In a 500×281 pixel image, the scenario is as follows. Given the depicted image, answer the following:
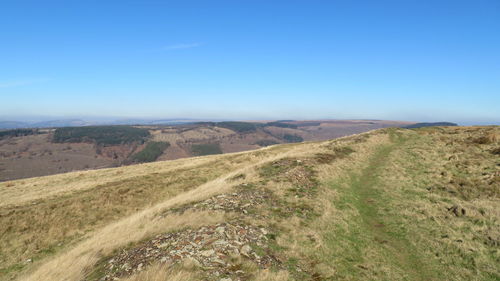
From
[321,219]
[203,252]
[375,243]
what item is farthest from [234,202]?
[375,243]

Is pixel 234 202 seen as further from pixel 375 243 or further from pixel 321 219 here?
pixel 375 243

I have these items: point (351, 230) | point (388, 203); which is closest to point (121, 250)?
point (351, 230)

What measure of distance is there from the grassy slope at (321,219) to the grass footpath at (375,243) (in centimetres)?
6

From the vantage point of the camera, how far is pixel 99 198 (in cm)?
2525

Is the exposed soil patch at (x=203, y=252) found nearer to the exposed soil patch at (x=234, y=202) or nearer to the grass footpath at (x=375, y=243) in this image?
the exposed soil patch at (x=234, y=202)

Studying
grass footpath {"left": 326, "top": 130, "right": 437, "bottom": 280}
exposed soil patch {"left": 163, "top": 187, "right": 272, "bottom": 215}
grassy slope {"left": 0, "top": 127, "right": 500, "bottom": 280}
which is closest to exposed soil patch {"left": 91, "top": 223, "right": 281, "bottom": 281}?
grassy slope {"left": 0, "top": 127, "right": 500, "bottom": 280}

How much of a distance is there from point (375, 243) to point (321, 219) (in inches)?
121

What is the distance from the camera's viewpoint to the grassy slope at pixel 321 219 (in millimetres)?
11227

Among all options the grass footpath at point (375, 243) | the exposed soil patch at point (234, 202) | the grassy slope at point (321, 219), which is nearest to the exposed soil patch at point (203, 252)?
the grassy slope at point (321, 219)

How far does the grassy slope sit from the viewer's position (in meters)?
11.2

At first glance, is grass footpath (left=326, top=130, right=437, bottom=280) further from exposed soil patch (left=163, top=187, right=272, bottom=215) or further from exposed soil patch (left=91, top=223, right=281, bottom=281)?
exposed soil patch (left=163, top=187, right=272, bottom=215)

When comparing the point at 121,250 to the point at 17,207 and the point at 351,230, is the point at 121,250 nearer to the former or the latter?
the point at 351,230

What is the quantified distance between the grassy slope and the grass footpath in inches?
2.2

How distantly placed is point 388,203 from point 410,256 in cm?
746
